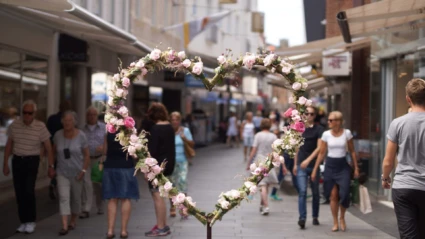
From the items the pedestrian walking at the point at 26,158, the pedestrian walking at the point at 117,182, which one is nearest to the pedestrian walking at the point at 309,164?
the pedestrian walking at the point at 117,182

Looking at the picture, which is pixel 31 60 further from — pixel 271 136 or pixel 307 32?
pixel 307 32

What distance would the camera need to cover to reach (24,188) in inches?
443

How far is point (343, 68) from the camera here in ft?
76.9

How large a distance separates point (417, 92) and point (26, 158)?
6.14m

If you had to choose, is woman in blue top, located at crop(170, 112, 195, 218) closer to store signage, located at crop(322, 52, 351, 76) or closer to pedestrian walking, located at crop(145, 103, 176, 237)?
pedestrian walking, located at crop(145, 103, 176, 237)

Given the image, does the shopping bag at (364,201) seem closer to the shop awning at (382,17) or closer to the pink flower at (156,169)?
the shop awning at (382,17)

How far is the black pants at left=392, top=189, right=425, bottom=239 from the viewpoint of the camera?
6.69 m

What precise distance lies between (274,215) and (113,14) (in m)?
12.1

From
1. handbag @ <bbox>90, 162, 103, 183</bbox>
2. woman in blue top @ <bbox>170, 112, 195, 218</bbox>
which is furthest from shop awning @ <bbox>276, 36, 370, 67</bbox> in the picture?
handbag @ <bbox>90, 162, 103, 183</bbox>

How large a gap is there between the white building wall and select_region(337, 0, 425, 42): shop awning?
19395 mm

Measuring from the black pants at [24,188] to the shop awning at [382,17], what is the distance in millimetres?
4808

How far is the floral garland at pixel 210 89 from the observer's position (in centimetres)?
723

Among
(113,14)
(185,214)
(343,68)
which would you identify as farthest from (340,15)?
(113,14)

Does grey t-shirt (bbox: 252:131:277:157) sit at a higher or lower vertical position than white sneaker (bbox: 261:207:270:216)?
higher
